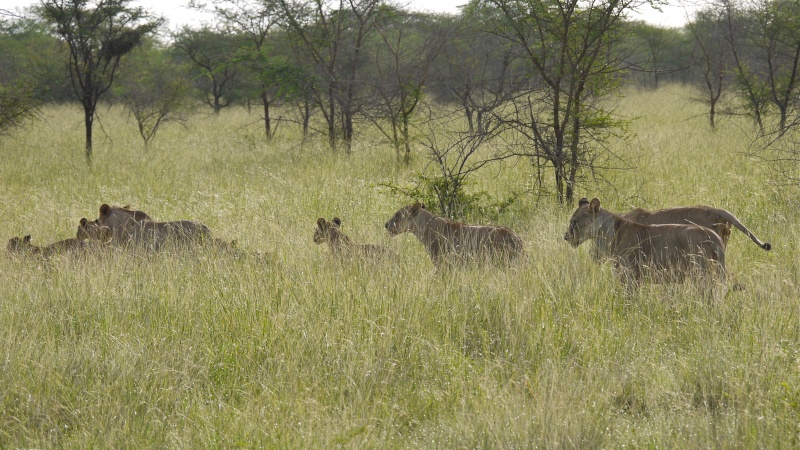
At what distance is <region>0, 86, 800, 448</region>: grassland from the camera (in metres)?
3.84

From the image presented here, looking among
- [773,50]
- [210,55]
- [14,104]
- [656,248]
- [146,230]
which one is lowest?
[146,230]

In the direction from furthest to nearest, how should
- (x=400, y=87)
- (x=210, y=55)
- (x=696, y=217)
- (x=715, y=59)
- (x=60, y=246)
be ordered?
(x=210, y=55) → (x=715, y=59) → (x=400, y=87) → (x=60, y=246) → (x=696, y=217)

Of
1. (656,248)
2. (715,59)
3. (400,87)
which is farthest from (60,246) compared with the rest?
(715,59)

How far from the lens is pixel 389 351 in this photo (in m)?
4.79

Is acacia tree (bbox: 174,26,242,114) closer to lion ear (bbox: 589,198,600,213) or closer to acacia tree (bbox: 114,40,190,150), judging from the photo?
acacia tree (bbox: 114,40,190,150)

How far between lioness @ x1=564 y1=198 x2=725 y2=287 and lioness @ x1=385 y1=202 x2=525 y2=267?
0.71 meters

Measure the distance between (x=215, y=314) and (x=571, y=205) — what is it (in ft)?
17.9

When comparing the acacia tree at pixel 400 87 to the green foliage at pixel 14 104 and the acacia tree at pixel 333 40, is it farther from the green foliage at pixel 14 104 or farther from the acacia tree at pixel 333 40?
the green foliage at pixel 14 104

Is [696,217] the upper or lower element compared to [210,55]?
lower

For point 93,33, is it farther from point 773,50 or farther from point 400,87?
point 773,50

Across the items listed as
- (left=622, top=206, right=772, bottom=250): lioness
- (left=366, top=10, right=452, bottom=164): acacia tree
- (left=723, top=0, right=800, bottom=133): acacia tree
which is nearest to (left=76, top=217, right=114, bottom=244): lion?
(left=622, top=206, right=772, bottom=250): lioness

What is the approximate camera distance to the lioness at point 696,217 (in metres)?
6.46

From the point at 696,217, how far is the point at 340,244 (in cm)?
310

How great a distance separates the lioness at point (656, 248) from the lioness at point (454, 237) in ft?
2.34
